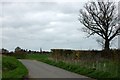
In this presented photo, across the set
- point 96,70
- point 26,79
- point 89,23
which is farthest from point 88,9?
point 26,79

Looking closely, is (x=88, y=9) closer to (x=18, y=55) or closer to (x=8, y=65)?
(x=18, y=55)

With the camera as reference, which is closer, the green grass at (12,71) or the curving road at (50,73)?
the green grass at (12,71)

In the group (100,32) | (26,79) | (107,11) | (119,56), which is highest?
(107,11)

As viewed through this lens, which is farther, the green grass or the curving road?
the curving road

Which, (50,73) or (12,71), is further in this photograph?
(50,73)

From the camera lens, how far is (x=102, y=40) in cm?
6012

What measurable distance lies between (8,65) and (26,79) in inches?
483

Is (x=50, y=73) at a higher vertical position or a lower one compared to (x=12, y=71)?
lower

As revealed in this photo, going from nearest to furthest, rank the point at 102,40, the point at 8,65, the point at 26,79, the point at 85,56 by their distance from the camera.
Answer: the point at 26,79, the point at 8,65, the point at 85,56, the point at 102,40

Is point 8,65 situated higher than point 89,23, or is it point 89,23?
point 89,23

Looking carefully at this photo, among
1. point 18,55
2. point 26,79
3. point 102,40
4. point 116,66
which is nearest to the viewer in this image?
point 26,79

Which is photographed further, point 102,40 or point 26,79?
point 102,40

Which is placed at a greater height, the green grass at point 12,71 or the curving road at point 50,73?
the green grass at point 12,71

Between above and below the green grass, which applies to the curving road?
below
